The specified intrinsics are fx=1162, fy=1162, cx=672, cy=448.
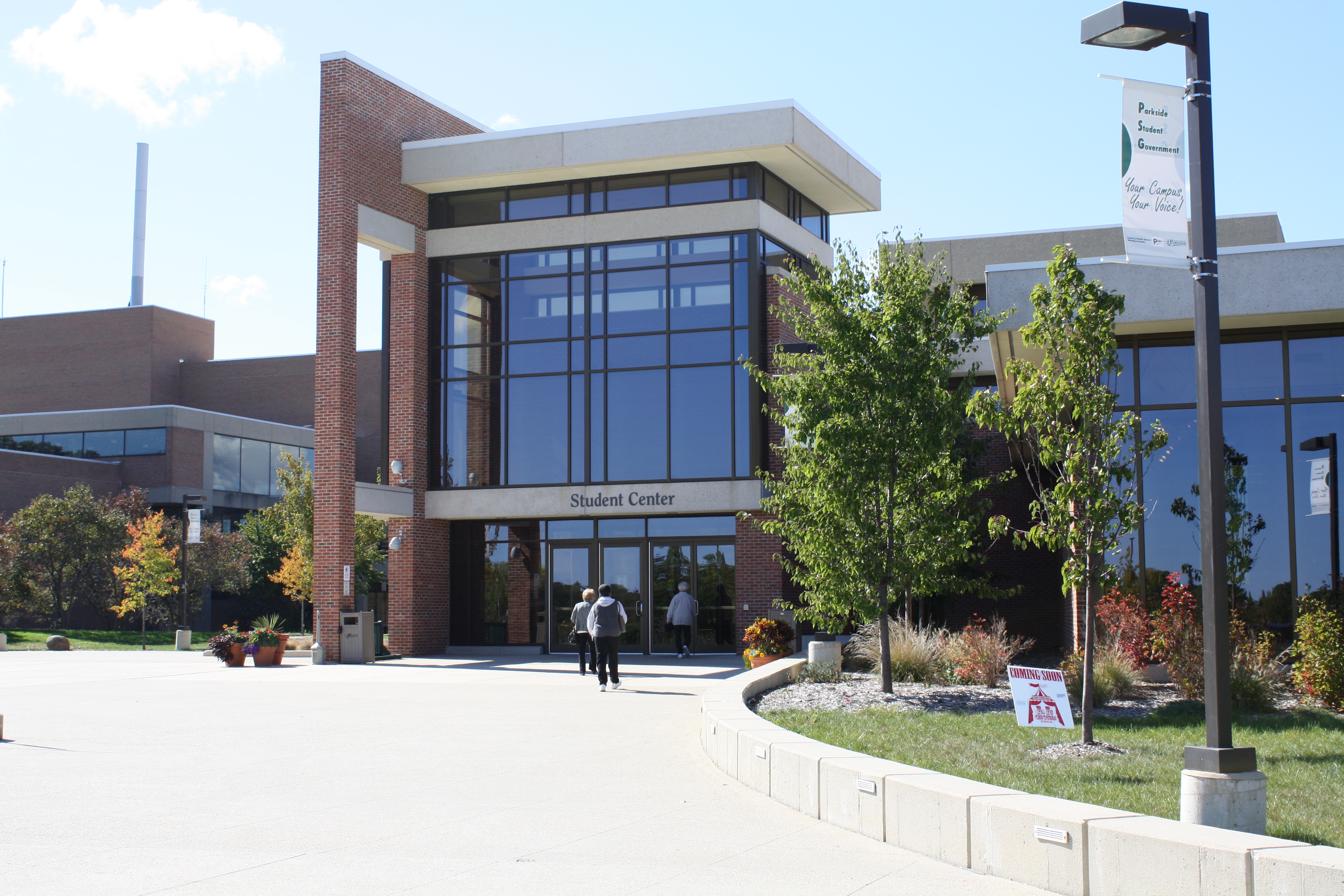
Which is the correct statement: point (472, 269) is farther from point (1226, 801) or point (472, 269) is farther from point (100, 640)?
point (1226, 801)

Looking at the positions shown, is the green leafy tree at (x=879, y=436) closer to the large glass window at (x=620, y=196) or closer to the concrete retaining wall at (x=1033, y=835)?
the concrete retaining wall at (x=1033, y=835)

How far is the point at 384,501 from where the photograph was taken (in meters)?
27.3

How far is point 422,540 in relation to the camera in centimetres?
2836

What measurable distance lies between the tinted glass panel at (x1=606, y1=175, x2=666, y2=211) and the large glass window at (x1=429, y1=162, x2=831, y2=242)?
0.04 feet

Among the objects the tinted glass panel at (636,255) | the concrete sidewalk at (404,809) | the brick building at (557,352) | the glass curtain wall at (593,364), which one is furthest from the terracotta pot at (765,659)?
the tinted glass panel at (636,255)

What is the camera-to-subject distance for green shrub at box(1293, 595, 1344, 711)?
12414 mm

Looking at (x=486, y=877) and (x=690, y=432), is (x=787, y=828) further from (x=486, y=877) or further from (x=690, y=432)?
(x=690, y=432)

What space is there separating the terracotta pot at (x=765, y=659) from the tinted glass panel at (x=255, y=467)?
139 feet

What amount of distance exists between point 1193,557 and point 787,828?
1075 cm

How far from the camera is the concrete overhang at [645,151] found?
26.3m

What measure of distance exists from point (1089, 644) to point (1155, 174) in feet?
15.6

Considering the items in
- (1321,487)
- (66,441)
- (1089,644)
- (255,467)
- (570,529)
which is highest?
(66,441)

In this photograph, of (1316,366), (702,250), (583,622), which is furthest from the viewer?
(702,250)

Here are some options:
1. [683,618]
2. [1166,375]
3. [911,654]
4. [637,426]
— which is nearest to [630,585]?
[683,618]
